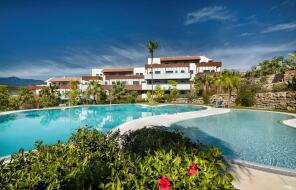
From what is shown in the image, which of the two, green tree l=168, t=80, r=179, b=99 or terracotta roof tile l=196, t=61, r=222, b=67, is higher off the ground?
terracotta roof tile l=196, t=61, r=222, b=67

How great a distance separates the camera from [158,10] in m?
33.5

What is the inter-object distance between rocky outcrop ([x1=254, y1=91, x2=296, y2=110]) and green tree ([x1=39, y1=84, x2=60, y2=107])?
38.4 metres

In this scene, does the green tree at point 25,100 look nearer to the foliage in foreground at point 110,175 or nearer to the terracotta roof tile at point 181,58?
the terracotta roof tile at point 181,58

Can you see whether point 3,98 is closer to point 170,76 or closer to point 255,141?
point 170,76

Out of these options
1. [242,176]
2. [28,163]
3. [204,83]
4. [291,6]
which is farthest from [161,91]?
[28,163]

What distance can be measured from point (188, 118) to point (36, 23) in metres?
37.0

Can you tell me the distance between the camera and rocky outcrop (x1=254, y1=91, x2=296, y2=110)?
78.3ft

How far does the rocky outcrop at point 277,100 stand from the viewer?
23.9 metres

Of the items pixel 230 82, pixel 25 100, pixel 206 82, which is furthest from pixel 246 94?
pixel 25 100

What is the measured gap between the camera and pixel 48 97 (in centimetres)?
3894

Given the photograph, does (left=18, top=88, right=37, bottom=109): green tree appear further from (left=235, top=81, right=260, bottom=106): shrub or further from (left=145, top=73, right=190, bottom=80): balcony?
(left=235, top=81, right=260, bottom=106): shrub

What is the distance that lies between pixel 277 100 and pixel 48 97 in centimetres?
4122

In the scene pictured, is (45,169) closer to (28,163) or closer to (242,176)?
(28,163)

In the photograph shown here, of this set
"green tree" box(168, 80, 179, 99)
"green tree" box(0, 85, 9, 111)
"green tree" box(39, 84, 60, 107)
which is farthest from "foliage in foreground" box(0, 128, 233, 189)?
"green tree" box(168, 80, 179, 99)
